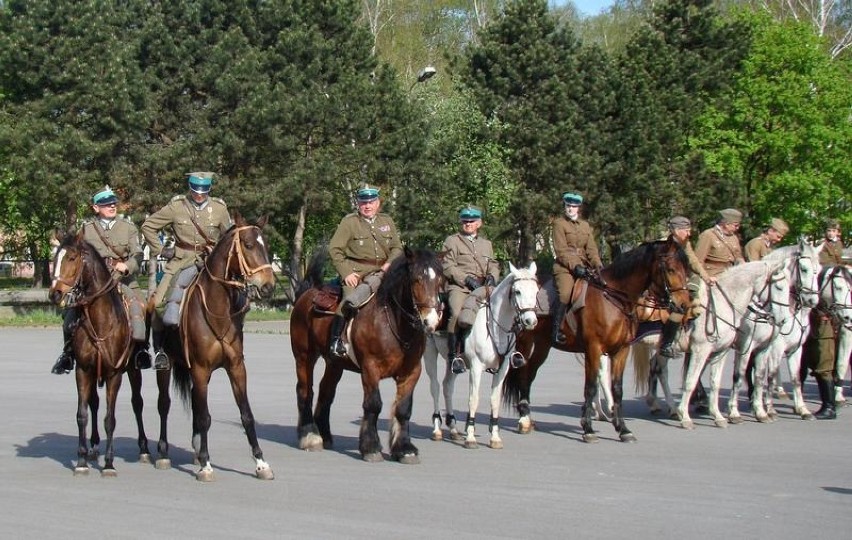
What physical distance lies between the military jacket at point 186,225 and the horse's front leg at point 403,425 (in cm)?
255

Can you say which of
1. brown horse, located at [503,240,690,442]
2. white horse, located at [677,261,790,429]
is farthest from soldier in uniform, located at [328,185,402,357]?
white horse, located at [677,261,790,429]

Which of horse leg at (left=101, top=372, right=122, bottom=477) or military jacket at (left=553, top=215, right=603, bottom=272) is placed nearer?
horse leg at (left=101, top=372, right=122, bottom=477)

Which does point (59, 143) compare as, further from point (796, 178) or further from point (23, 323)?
point (796, 178)

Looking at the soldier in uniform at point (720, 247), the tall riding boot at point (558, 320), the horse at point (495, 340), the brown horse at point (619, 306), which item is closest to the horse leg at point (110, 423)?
the horse at point (495, 340)

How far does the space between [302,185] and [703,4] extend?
63.5ft

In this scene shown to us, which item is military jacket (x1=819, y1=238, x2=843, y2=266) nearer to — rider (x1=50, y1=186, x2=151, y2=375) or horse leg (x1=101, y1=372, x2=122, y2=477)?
rider (x1=50, y1=186, x2=151, y2=375)

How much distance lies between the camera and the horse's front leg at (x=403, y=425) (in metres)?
13.5

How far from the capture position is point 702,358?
1673cm

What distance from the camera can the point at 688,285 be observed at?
1653cm

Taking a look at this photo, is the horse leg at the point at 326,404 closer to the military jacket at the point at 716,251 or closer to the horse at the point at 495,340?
the horse at the point at 495,340

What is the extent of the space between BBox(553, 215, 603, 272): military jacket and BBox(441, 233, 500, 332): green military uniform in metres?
0.85

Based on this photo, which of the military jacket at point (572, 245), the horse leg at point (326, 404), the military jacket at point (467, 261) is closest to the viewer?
the horse leg at point (326, 404)

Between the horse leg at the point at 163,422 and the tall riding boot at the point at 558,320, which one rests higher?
the tall riding boot at the point at 558,320

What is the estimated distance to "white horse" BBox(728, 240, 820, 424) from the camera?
56.5 feet
